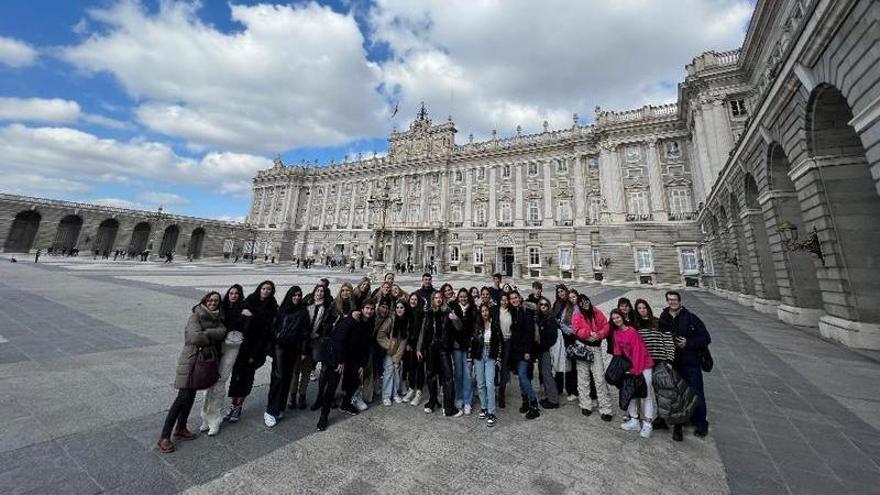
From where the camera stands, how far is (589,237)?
104ft

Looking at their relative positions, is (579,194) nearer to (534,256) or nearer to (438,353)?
(534,256)

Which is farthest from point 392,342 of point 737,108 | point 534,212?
point 534,212

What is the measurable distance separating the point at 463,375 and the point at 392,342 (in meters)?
1.07

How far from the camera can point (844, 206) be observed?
299 inches

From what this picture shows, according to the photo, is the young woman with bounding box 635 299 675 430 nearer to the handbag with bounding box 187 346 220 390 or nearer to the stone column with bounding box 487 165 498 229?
the handbag with bounding box 187 346 220 390

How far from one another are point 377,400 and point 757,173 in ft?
46.1

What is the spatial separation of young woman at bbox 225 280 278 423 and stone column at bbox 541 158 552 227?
33.7 metres

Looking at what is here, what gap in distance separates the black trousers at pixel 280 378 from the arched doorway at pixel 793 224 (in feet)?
43.8

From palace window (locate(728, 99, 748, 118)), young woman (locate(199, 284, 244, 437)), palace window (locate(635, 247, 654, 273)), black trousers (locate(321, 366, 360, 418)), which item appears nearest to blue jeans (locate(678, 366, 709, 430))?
black trousers (locate(321, 366, 360, 418))

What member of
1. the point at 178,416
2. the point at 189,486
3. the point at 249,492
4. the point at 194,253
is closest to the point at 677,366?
the point at 249,492

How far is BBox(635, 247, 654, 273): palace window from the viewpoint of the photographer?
2753 cm

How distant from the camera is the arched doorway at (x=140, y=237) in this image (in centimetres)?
4416

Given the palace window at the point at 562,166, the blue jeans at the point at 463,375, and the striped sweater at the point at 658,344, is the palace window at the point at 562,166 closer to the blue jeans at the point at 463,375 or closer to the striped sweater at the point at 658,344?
the striped sweater at the point at 658,344

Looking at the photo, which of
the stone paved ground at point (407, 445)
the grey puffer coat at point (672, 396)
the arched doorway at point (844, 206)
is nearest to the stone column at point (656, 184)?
the arched doorway at point (844, 206)
